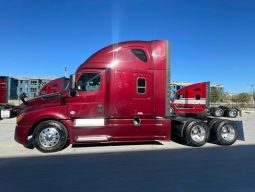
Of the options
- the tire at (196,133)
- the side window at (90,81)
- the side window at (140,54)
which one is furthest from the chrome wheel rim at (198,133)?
the side window at (90,81)

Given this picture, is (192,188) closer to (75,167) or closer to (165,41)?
(75,167)

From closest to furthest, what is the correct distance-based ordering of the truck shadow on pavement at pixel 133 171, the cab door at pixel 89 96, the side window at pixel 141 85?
the truck shadow on pavement at pixel 133 171, the cab door at pixel 89 96, the side window at pixel 141 85

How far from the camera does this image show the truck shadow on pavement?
6.29m

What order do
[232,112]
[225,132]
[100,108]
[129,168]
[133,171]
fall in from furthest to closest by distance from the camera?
[232,112], [225,132], [100,108], [129,168], [133,171]

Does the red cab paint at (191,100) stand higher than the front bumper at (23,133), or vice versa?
the red cab paint at (191,100)

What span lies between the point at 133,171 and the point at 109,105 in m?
3.57

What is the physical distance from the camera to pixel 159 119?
11156mm

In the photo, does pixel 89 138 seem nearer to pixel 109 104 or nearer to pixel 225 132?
pixel 109 104

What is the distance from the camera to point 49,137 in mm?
10305

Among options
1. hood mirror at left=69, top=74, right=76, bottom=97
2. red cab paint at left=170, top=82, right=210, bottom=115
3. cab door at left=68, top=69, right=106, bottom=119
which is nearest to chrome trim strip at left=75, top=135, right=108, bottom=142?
cab door at left=68, top=69, right=106, bottom=119

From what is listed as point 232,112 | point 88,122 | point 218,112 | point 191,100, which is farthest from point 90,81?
point 218,112

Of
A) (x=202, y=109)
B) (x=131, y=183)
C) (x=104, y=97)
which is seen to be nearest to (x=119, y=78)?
(x=104, y=97)

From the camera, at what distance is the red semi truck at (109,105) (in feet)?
34.0

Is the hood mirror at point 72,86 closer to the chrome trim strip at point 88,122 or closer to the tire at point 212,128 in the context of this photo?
the chrome trim strip at point 88,122
